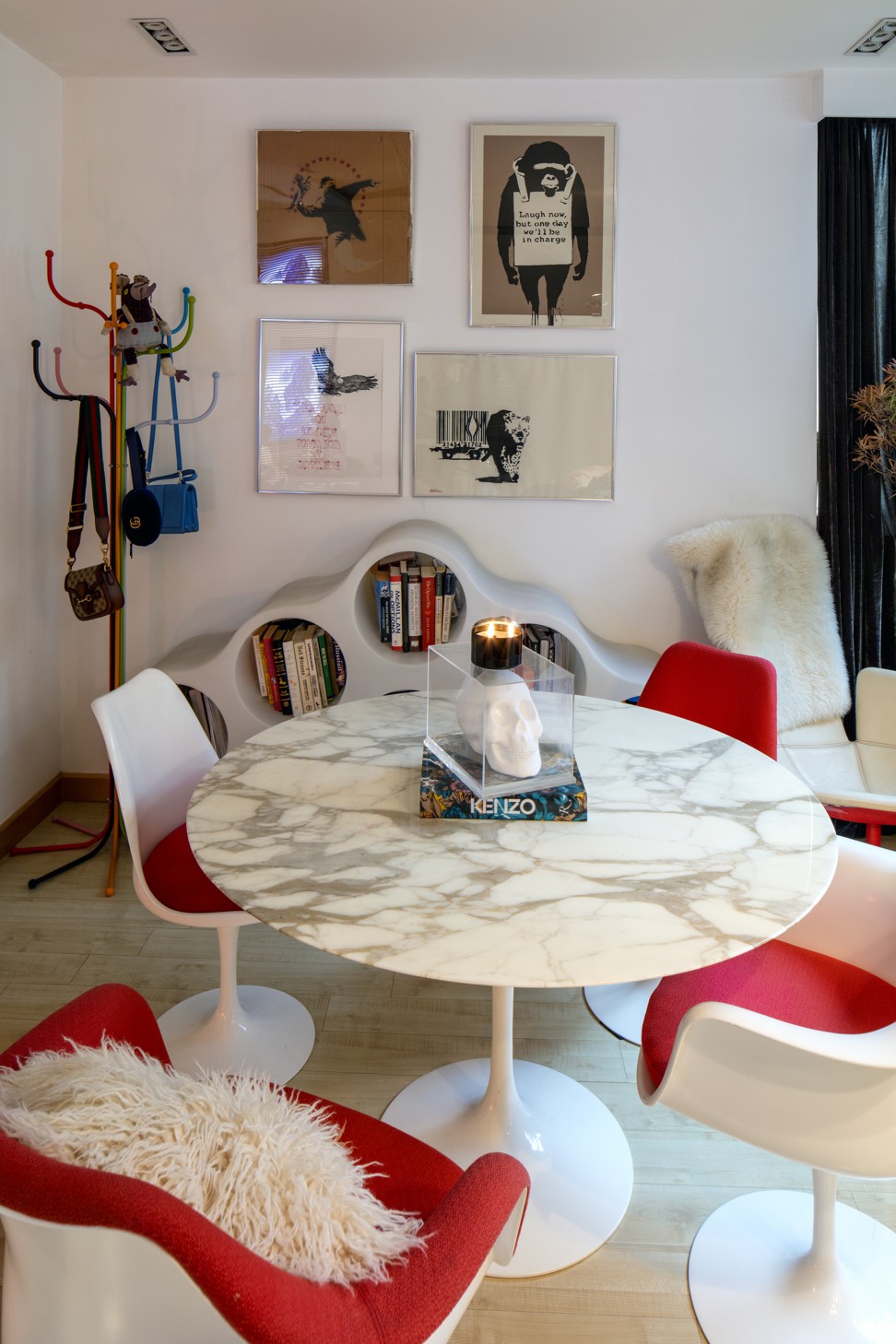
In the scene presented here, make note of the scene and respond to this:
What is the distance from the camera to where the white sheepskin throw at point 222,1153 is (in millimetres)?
850

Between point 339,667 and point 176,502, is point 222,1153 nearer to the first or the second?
point 339,667

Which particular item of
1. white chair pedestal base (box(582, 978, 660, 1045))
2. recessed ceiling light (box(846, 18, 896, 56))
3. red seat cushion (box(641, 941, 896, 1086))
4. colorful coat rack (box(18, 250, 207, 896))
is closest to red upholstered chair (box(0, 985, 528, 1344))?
red seat cushion (box(641, 941, 896, 1086))

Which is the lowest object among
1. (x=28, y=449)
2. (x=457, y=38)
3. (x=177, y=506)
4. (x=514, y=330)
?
(x=177, y=506)

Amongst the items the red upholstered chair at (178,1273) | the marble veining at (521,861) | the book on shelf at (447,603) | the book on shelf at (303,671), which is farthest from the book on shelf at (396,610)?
the red upholstered chair at (178,1273)

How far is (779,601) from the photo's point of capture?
10.3 feet

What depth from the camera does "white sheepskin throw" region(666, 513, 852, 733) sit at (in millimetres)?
3061

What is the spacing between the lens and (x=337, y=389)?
10.8 feet

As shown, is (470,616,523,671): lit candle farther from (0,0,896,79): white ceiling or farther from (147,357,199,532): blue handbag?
(0,0,896,79): white ceiling

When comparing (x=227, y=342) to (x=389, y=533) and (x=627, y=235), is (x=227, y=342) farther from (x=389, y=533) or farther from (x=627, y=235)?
(x=627, y=235)

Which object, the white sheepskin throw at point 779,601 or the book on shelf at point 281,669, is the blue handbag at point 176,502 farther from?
the white sheepskin throw at point 779,601

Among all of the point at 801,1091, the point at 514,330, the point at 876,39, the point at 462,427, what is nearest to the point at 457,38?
the point at 514,330

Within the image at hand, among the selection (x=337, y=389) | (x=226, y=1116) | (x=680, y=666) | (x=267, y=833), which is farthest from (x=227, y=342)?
(x=226, y=1116)

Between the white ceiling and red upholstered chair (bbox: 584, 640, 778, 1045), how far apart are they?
1786mm

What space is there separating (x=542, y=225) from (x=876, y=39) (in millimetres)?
1081
